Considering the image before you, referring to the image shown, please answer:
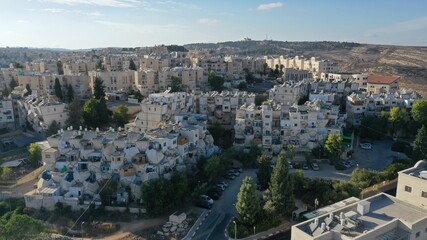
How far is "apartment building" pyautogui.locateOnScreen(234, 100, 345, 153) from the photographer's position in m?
32.0

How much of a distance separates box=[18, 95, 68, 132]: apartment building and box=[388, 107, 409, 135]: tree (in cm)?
3268

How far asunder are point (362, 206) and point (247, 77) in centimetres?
4414

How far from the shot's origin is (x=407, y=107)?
36906 millimetres

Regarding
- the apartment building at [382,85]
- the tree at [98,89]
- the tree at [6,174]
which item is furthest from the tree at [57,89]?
the apartment building at [382,85]

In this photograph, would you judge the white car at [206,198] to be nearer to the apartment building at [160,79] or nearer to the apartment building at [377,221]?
the apartment building at [377,221]

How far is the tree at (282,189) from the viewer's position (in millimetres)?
21359

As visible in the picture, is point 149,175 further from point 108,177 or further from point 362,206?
point 362,206

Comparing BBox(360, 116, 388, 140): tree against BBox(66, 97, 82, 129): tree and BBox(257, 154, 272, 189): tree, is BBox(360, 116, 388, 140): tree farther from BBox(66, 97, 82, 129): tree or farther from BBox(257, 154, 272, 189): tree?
BBox(66, 97, 82, 129): tree

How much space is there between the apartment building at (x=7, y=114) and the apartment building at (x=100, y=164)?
17946mm

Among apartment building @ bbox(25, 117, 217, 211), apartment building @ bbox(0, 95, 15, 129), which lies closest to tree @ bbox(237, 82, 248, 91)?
apartment building @ bbox(25, 117, 217, 211)

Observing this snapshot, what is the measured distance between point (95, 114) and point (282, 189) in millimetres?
23045

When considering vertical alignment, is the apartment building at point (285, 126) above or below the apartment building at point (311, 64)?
below

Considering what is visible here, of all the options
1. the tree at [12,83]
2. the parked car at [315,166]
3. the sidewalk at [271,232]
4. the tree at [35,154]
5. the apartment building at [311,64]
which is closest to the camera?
the sidewalk at [271,232]

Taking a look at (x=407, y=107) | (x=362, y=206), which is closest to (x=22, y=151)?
(x=362, y=206)
